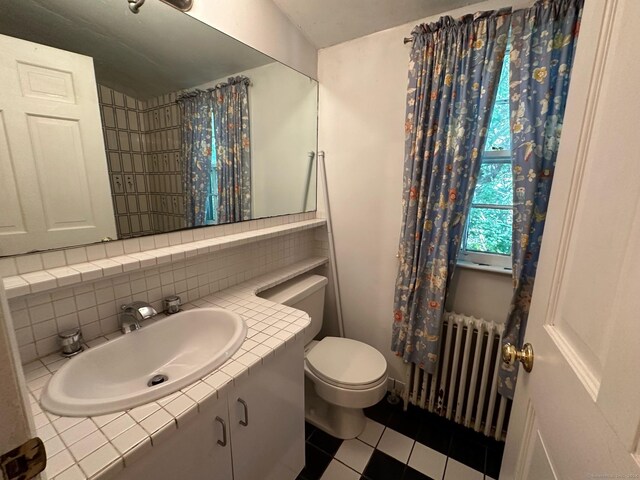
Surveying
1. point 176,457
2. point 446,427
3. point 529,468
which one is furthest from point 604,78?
point 446,427

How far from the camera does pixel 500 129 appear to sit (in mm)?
1381

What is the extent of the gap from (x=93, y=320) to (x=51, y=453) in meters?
0.48

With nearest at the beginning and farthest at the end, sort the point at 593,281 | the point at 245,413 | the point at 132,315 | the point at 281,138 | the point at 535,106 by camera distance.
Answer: the point at 593,281 < the point at 245,413 < the point at 132,315 < the point at 535,106 < the point at 281,138

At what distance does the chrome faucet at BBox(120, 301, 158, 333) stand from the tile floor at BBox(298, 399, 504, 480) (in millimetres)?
1084

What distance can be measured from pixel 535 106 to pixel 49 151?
1739 millimetres

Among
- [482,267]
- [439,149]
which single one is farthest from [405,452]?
[439,149]

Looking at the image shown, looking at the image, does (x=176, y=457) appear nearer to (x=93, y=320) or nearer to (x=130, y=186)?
(x=93, y=320)

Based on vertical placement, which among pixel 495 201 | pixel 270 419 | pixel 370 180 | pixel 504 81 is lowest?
pixel 270 419

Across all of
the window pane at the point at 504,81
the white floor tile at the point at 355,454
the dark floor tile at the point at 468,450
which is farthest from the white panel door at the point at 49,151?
the dark floor tile at the point at 468,450

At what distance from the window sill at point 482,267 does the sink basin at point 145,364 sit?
3.79ft

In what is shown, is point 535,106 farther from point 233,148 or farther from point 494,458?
point 494,458

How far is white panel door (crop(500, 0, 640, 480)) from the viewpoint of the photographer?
0.38 m

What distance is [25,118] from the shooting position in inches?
31.3

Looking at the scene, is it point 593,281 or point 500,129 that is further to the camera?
point 500,129
